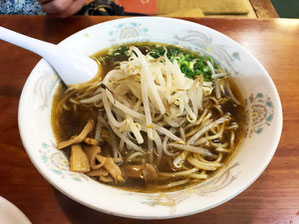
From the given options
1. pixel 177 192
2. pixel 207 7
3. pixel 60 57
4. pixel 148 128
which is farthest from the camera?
pixel 207 7

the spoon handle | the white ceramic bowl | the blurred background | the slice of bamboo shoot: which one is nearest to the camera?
the white ceramic bowl

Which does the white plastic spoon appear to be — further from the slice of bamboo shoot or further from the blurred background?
the blurred background

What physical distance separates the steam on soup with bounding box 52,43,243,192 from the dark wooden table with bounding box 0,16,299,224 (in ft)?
0.51

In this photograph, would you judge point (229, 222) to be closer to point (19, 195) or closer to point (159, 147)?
point (159, 147)

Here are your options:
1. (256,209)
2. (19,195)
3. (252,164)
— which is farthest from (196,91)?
(19,195)

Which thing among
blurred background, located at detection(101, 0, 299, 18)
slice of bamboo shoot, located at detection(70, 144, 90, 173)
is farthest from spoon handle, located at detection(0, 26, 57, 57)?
blurred background, located at detection(101, 0, 299, 18)

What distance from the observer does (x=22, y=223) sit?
34.6 inches

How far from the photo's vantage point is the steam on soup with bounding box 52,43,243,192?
0.98 meters

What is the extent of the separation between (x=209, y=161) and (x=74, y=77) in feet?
2.38

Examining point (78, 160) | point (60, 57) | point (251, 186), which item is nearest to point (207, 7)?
point (60, 57)

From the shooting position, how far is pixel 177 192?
87cm

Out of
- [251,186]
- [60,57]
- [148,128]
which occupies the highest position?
[60,57]

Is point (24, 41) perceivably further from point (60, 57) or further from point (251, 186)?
point (251, 186)

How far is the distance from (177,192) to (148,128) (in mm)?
271
